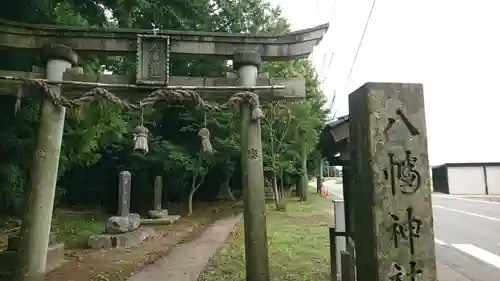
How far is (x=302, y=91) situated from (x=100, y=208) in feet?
53.8

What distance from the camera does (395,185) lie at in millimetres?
3311

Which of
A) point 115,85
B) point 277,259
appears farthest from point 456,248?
point 115,85

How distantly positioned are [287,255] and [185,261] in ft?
6.91

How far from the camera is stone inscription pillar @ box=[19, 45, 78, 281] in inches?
200

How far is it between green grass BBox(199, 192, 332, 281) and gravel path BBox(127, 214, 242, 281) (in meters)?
0.25

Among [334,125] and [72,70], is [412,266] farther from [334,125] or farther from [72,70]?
[72,70]

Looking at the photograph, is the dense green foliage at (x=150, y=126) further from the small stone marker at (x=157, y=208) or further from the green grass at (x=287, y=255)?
the green grass at (x=287, y=255)

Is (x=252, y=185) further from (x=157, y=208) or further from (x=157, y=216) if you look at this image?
(x=157, y=208)

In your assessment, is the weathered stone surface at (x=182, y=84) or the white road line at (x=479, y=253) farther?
the white road line at (x=479, y=253)

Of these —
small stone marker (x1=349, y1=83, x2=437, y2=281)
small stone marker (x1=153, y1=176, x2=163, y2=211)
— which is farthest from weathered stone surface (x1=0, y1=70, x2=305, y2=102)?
small stone marker (x1=153, y1=176, x2=163, y2=211)

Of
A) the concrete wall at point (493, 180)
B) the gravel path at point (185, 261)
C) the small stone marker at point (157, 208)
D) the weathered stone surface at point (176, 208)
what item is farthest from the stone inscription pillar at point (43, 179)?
the concrete wall at point (493, 180)

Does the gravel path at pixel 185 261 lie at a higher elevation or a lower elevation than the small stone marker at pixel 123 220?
lower

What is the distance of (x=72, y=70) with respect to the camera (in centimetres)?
550

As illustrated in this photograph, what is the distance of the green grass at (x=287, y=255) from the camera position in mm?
6300
